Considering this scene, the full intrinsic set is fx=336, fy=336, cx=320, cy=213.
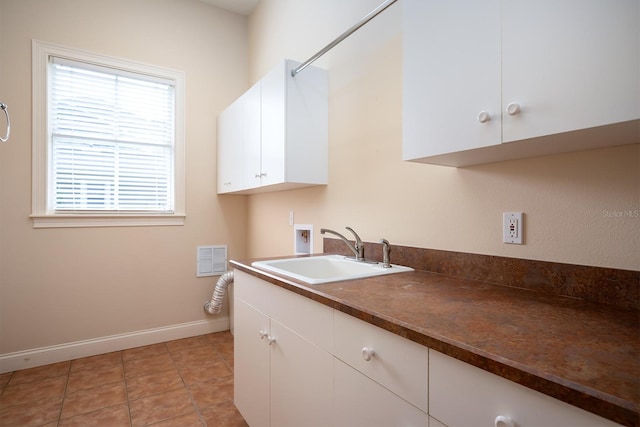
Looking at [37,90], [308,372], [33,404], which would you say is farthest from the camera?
[37,90]

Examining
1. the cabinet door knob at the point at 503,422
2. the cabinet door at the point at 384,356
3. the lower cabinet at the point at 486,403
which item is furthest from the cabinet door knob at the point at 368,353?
the cabinet door knob at the point at 503,422

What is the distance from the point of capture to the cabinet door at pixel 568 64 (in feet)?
2.43

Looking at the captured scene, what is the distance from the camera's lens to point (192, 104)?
10.5 ft

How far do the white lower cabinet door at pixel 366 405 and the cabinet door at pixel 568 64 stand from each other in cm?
78

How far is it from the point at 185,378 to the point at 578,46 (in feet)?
9.01

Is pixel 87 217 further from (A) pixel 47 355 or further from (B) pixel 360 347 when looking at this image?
(B) pixel 360 347

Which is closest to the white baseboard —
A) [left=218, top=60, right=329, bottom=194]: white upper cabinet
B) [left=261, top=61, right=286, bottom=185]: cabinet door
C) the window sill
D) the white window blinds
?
the window sill

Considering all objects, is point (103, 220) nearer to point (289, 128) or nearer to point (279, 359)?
point (289, 128)

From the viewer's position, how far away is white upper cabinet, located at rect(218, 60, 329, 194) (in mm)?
2074

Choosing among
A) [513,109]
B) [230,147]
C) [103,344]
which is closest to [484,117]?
[513,109]

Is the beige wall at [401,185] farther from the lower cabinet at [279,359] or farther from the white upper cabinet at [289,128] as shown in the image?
the lower cabinet at [279,359]

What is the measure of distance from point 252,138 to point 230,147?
1.70 feet

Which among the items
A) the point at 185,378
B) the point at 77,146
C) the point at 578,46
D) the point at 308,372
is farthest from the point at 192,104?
the point at 578,46

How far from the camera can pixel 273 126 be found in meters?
2.19
